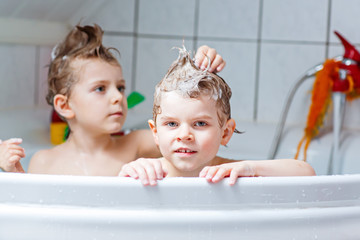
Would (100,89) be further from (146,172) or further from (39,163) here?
(146,172)

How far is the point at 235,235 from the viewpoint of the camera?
851 mm

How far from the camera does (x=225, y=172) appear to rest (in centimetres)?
84

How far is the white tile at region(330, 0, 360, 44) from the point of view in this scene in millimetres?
1839

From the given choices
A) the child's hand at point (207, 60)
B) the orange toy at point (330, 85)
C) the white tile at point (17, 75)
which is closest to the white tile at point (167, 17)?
the white tile at point (17, 75)

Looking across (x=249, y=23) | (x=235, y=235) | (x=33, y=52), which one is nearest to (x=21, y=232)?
(x=235, y=235)

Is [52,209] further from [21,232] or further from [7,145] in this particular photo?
[7,145]

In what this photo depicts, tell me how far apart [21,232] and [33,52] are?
1.18 m

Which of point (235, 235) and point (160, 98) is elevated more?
point (160, 98)

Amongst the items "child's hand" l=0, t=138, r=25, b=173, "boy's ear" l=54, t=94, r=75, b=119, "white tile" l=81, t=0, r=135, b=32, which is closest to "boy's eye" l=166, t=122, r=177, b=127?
"child's hand" l=0, t=138, r=25, b=173

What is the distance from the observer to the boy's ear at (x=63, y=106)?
137 centimetres

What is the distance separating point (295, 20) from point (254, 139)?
444 millimetres

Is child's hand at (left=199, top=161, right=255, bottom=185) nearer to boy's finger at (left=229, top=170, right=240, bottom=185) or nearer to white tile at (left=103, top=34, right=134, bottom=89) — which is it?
boy's finger at (left=229, top=170, right=240, bottom=185)

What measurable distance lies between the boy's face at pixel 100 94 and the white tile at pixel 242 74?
724 mm

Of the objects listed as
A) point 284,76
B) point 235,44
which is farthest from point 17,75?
point 284,76
